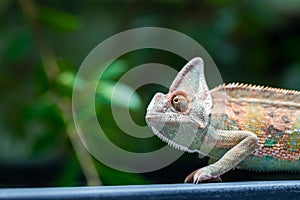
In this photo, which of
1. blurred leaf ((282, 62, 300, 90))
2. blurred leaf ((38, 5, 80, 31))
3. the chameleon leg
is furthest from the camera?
blurred leaf ((282, 62, 300, 90))

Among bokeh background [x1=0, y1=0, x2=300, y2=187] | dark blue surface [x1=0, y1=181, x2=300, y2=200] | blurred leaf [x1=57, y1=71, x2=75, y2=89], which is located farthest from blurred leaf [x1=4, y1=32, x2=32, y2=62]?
dark blue surface [x1=0, y1=181, x2=300, y2=200]

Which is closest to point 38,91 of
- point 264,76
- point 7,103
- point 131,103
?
point 131,103

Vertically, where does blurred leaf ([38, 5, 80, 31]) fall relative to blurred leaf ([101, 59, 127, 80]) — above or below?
above

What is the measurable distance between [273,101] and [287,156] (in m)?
0.14

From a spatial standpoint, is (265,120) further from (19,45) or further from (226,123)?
(19,45)

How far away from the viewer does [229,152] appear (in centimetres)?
125

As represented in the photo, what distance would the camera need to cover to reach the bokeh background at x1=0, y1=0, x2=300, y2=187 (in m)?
1.89

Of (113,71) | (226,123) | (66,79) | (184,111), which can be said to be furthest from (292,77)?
(184,111)

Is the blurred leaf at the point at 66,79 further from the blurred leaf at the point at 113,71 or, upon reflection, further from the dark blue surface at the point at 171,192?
the dark blue surface at the point at 171,192

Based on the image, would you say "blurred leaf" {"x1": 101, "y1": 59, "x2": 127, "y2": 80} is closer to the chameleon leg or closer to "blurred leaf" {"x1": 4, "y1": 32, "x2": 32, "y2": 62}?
"blurred leaf" {"x1": 4, "y1": 32, "x2": 32, "y2": 62}

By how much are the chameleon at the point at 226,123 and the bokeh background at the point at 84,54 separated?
1.24 ft

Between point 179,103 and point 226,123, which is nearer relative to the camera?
point 179,103

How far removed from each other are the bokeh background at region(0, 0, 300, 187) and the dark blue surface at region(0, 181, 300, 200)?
755 mm

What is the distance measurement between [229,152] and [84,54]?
2.19m
